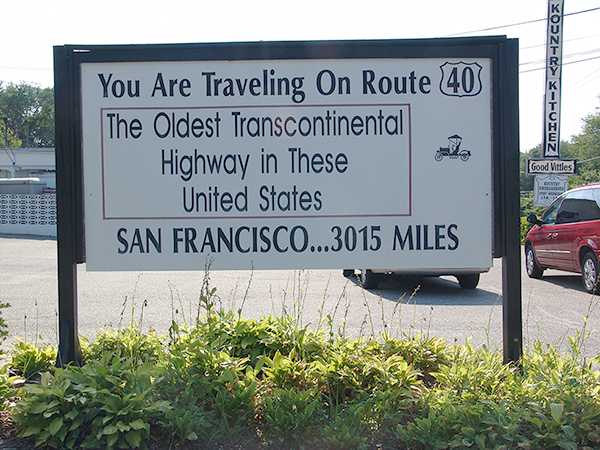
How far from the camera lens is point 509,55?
381 cm

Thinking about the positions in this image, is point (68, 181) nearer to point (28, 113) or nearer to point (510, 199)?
point (510, 199)

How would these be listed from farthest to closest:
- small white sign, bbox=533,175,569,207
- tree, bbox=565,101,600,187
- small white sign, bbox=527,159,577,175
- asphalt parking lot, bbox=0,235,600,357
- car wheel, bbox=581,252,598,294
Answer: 1. tree, bbox=565,101,600,187
2. small white sign, bbox=533,175,569,207
3. small white sign, bbox=527,159,577,175
4. car wheel, bbox=581,252,598,294
5. asphalt parking lot, bbox=0,235,600,357

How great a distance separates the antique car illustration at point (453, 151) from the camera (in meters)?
3.87

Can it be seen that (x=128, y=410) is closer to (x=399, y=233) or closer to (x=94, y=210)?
A: (x=94, y=210)

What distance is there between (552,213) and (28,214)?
80.3 feet

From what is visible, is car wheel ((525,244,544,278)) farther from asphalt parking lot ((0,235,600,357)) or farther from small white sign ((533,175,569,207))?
small white sign ((533,175,569,207))

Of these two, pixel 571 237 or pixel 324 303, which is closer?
pixel 324 303

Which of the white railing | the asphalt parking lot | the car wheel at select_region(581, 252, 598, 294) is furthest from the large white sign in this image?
the white railing

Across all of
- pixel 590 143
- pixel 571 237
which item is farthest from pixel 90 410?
pixel 590 143

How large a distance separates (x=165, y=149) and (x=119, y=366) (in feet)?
5.21

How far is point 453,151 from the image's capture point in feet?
12.7

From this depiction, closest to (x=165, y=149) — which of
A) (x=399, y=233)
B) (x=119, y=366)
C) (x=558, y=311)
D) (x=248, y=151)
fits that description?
(x=248, y=151)

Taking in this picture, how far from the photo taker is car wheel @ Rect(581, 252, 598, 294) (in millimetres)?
8875

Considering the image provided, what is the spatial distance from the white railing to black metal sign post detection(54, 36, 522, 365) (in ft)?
77.5
